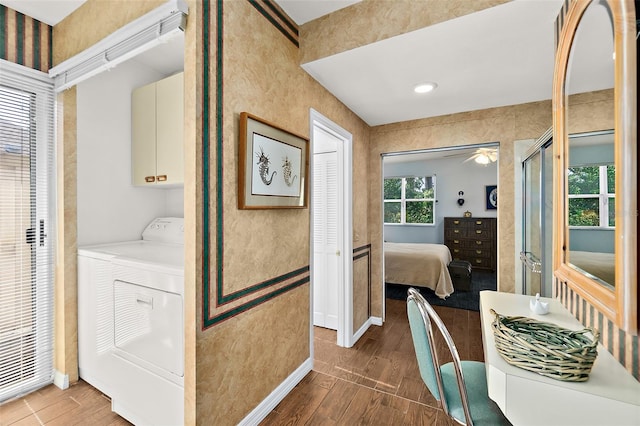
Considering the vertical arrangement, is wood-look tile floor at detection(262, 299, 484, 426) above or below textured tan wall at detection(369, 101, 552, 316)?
below

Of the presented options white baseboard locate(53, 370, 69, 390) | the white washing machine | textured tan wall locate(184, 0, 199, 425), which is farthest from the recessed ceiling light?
white baseboard locate(53, 370, 69, 390)

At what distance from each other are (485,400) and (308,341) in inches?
55.0

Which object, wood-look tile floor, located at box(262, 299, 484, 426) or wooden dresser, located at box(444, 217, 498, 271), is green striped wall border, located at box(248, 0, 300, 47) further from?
wooden dresser, located at box(444, 217, 498, 271)

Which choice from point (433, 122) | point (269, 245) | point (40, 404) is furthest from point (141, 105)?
point (433, 122)

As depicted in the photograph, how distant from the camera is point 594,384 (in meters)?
0.82

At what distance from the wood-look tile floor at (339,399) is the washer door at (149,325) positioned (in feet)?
1.73

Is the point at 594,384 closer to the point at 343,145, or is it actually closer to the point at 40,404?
the point at 343,145

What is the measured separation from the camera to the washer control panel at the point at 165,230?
7.65ft

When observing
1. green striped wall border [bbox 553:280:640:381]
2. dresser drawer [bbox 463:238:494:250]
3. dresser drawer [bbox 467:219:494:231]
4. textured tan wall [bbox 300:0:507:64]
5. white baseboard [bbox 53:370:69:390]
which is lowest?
white baseboard [bbox 53:370:69:390]

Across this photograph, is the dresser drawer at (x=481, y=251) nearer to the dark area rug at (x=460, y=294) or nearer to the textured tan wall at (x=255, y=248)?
the dark area rug at (x=460, y=294)

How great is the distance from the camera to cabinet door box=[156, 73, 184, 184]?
208cm

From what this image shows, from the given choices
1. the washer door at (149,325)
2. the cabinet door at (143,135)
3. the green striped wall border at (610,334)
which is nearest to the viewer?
the green striped wall border at (610,334)

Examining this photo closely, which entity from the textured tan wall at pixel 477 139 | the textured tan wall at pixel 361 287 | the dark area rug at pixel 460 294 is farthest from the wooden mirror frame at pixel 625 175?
the dark area rug at pixel 460 294

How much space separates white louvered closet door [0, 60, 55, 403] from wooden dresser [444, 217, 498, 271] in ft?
20.7
